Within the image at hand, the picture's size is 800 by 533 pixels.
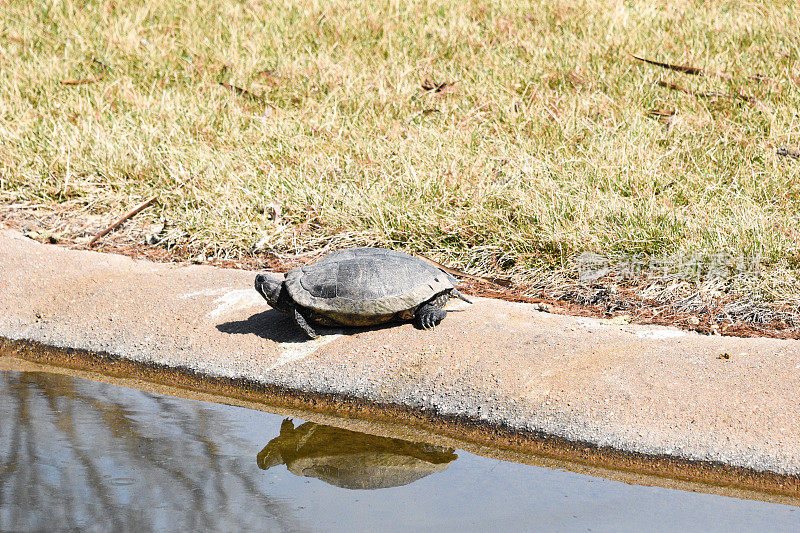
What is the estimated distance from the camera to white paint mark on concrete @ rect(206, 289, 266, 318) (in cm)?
482

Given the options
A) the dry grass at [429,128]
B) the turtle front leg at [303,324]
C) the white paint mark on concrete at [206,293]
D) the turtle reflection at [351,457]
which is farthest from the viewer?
the dry grass at [429,128]

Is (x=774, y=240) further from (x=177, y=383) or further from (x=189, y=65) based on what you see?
(x=189, y=65)

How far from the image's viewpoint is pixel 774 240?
503cm

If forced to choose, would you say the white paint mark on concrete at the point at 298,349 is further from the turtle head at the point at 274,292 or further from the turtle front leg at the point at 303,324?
the turtle head at the point at 274,292

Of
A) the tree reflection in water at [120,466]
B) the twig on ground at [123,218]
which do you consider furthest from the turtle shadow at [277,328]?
the twig on ground at [123,218]

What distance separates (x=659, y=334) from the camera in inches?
171

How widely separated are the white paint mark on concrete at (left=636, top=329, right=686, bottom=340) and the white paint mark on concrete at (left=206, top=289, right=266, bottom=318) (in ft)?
6.66

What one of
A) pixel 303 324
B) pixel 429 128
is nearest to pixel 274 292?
pixel 303 324

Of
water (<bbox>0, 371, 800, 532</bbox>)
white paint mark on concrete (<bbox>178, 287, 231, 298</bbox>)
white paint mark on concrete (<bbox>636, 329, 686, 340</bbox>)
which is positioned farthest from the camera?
white paint mark on concrete (<bbox>178, 287, 231, 298</bbox>)

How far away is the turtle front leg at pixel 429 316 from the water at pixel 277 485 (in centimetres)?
83

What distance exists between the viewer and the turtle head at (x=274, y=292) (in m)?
4.46

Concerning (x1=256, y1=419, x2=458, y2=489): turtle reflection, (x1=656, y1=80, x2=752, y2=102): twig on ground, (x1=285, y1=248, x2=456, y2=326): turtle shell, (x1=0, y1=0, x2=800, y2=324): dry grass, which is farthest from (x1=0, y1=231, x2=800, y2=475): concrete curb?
(x1=656, y1=80, x2=752, y2=102): twig on ground

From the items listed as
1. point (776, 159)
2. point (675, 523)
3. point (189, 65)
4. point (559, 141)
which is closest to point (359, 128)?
point (559, 141)

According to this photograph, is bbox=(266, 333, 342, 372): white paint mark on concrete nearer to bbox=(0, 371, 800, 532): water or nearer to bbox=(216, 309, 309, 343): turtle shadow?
bbox=(216, 309, 309, 343): turtle shadow
